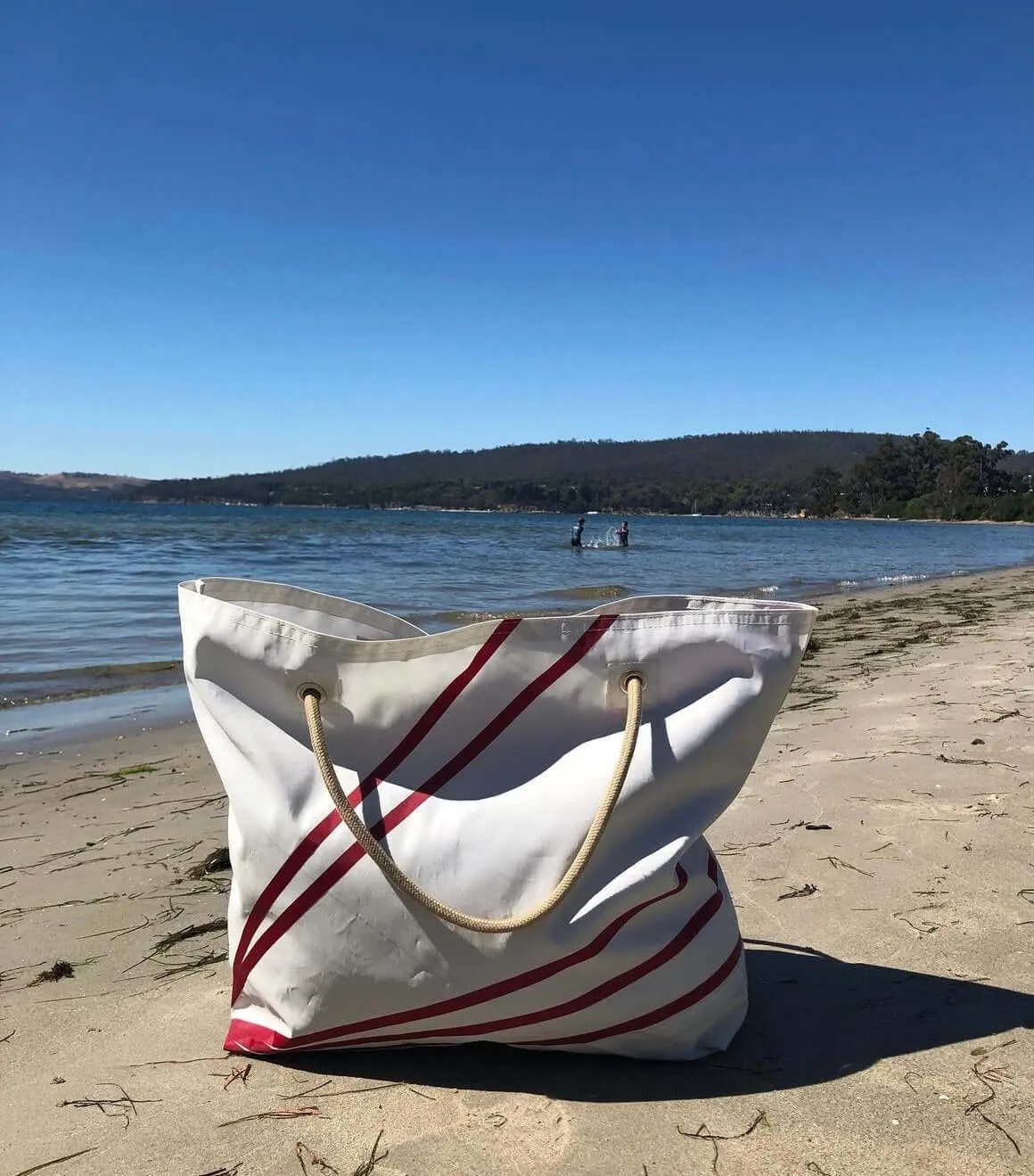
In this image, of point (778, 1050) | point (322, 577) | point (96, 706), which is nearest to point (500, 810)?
point (778, 1050)

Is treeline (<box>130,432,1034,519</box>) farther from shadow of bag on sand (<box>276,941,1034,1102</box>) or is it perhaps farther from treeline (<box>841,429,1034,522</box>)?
shadow of bag on sand (<box>276,941,1034,1102</box>)

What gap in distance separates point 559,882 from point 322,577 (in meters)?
19.4

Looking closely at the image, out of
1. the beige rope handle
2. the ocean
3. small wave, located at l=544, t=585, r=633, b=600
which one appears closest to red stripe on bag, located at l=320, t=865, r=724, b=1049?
the beige rope handle

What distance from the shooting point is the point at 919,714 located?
17.4ft

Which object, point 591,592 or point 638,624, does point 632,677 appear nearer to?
point 638,624

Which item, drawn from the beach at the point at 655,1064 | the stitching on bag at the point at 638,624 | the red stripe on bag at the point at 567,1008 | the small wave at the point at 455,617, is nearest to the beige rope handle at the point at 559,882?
the stitching on bag at the point at 638,624

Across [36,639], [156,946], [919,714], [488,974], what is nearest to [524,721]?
[488,974]

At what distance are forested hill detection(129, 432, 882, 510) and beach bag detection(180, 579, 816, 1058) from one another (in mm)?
127591

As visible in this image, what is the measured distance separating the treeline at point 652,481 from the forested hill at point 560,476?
26 cm

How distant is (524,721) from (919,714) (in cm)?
432

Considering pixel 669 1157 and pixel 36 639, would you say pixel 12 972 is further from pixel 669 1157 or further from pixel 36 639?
pixel 36 639

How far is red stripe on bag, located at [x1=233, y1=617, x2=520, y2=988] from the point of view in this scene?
1724 millimetres

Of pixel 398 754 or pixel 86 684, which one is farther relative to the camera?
pixel 86 684

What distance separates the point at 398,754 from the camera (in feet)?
5.77
